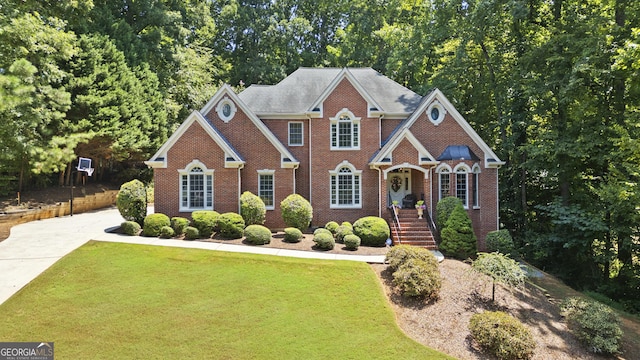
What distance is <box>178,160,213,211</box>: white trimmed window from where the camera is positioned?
1820cm

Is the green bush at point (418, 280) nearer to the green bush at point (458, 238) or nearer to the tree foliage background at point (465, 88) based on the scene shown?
the green bush at point (458, 238)

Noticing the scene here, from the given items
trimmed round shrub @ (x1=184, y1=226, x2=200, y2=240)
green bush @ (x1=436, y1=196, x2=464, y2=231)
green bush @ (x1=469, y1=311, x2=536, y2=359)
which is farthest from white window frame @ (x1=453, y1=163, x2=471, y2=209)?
trimmed round shrub @ (x1=184, y1=226, x2=200, y2=240)

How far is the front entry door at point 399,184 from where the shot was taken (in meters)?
20.1

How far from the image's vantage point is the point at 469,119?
27594 mm

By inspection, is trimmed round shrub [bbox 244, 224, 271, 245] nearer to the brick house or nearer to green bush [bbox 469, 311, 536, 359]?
the brick house

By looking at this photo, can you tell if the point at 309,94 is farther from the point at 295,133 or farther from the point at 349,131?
the point at 349,131

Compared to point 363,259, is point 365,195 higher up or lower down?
higher up

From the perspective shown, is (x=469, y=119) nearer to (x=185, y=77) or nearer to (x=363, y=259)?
(x=363, y=259)

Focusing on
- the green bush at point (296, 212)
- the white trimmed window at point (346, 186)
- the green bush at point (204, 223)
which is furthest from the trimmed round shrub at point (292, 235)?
the white trimmed window at point (346, 186)

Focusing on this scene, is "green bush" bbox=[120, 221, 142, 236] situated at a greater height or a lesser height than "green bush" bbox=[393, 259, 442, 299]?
greater

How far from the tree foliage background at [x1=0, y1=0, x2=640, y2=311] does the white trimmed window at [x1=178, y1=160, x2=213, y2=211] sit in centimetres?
748

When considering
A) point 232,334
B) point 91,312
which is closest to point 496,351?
point 232,334

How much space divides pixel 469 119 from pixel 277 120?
55.6ft

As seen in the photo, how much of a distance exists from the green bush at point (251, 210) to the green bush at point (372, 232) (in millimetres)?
5027
